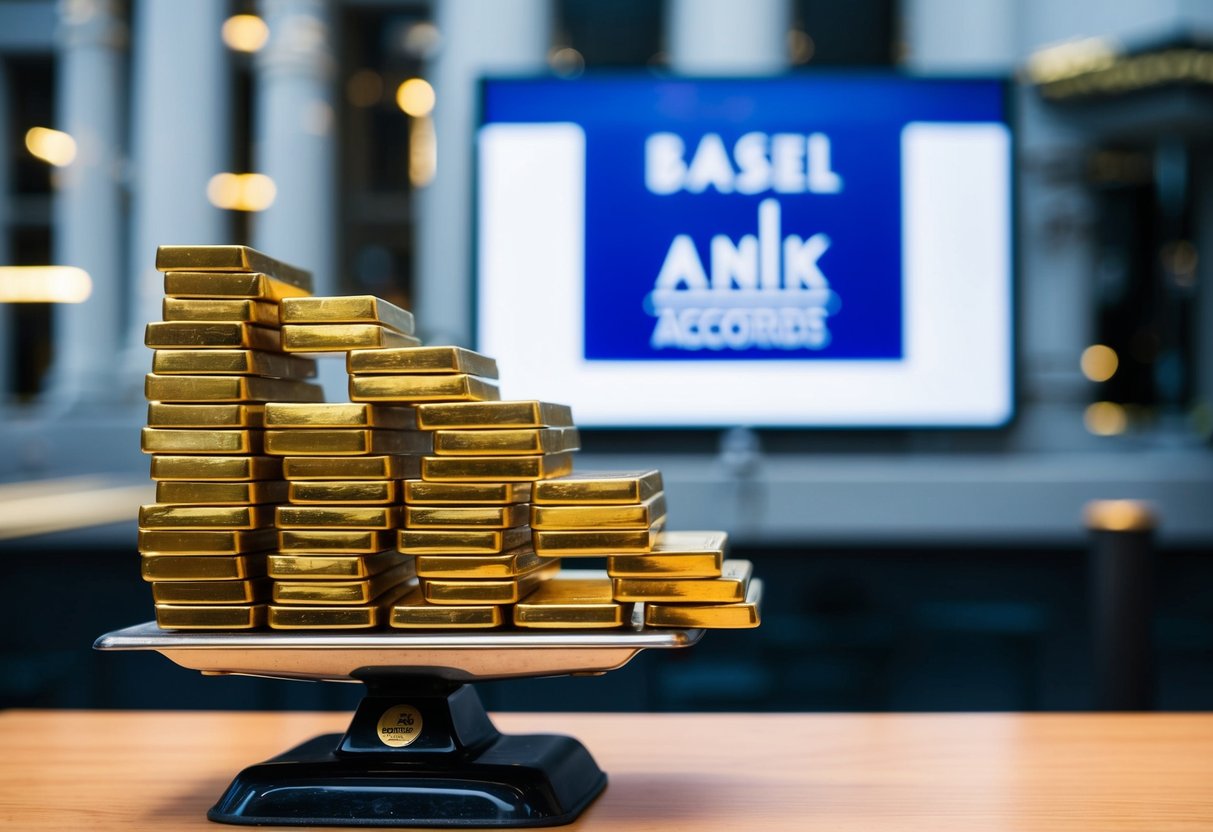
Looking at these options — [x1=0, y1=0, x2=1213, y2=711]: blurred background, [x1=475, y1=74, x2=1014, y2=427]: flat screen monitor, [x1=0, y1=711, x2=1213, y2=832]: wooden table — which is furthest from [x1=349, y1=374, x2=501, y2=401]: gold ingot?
[x1=475, y1=74, x2=1014, y2=427]: flat screen monitor

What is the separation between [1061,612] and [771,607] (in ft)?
2.25

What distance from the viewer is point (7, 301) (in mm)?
9695

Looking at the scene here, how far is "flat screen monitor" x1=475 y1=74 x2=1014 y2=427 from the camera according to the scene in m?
2.79

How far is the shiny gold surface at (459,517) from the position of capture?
781 mm

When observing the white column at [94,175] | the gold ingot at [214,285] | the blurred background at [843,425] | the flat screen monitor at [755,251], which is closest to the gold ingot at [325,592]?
the gold ingot at [214,285]

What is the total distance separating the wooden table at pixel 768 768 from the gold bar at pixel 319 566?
0.18 metres

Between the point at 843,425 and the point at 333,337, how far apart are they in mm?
2197

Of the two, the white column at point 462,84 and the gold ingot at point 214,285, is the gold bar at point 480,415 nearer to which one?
the gold ingot at point 214,285

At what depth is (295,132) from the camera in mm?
5215

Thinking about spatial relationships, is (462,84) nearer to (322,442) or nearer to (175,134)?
(175,134)

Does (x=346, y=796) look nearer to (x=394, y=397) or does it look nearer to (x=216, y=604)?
(x=216, y=604)

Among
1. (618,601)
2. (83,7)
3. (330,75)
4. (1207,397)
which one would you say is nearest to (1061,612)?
(618,601)

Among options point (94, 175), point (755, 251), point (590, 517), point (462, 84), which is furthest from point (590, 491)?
point (94, 175)

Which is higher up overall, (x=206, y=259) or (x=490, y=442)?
(x=206, y=259)
